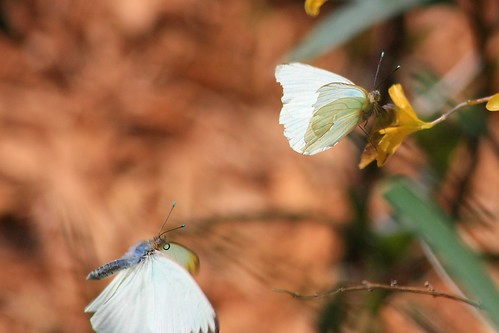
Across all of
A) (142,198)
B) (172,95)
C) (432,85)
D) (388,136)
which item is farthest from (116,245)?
(388,136)

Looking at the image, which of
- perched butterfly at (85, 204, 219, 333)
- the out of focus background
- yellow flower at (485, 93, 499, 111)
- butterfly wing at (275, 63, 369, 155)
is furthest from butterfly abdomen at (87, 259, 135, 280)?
the out of focus background

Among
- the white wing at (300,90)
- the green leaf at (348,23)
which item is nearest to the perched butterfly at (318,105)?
the white wing at (300,90)

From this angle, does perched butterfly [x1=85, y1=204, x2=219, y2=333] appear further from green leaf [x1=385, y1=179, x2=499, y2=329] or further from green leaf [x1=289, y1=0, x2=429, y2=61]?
green leaf [x1=289, y1=0, x2=429, y2=61]

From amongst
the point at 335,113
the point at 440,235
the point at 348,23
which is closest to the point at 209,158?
the point at 348,23

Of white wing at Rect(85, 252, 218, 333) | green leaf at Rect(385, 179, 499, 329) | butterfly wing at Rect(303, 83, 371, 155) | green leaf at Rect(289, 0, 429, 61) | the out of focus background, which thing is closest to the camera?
white wing at Rect(85, 252, 218, 333)

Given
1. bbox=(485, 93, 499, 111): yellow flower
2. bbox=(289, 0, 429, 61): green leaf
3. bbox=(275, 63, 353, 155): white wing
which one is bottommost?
Answer: bbox=(485, 93, 499, 111): yellow flower

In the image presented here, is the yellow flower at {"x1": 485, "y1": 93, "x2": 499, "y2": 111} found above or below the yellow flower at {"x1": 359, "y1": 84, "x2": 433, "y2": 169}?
below

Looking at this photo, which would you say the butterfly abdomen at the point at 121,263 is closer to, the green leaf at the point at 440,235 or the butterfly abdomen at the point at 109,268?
the butterfly abdomen at the point at 109,268
